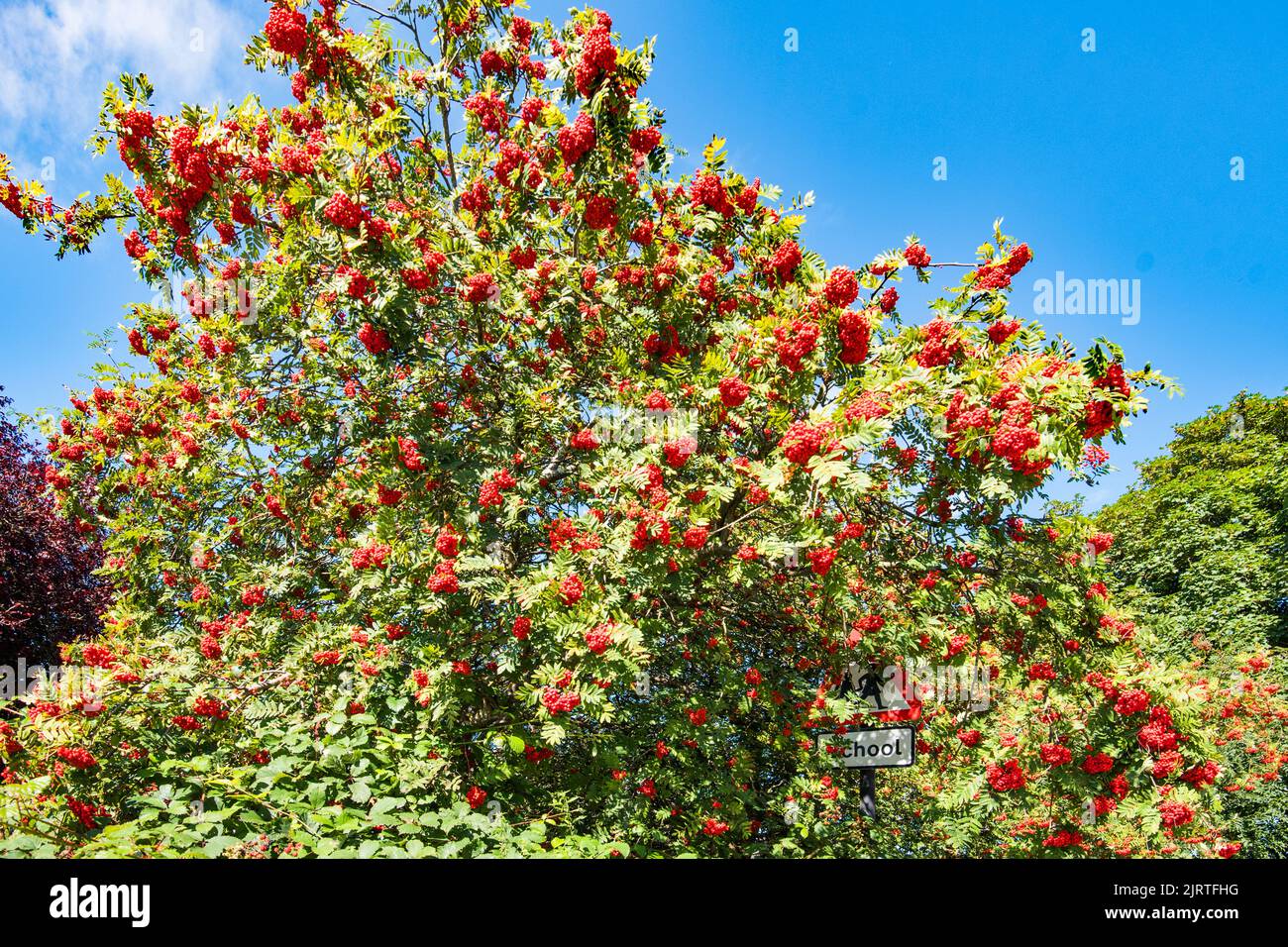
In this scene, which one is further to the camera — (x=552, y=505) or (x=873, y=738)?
(x=552, y=505)

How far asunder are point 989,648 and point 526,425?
188 inches

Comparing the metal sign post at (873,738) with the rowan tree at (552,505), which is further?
the metal sign post at (873,738)

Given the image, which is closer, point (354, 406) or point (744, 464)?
point (744, 464)

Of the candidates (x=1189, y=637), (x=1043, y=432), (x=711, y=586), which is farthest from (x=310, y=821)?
(x=1189, y=637)

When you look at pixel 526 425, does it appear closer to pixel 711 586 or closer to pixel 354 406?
pixel 354 406

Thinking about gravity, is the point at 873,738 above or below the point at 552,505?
below

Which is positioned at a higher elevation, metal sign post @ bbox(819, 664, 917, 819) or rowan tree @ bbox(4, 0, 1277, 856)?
rowan tree @ bbox(4, 0, 1277, 856)

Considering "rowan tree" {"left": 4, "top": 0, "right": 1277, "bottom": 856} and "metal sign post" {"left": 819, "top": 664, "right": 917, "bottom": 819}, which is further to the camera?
"metal sign post" {"left": 819, "top": 664, "right": 917, "bottom": 819}

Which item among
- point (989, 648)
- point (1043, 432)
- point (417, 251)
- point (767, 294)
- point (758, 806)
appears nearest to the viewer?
point (1043, 432)

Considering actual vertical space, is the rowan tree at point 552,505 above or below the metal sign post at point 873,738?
above

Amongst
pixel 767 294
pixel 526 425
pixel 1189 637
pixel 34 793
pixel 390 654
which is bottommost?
pixel 1189 637

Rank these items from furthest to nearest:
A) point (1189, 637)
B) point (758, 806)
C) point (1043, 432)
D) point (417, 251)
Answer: point (1189, 637) → point (758, 806) → point (417, 251) → point (1043, 432)

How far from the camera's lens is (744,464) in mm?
3645

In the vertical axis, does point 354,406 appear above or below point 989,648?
above
